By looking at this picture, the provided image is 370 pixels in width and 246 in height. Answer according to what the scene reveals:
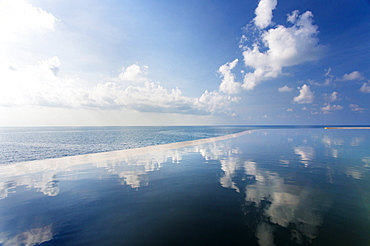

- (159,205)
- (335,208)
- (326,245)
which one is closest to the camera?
(326,245)

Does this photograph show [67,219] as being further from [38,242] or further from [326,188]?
[326,188]

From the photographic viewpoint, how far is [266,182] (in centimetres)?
1027

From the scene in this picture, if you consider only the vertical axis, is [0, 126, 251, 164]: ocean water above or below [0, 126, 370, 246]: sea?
below

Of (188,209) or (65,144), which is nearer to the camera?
(188,209)

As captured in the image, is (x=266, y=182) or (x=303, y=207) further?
(x=266, y=182)

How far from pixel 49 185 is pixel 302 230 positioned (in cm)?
1354

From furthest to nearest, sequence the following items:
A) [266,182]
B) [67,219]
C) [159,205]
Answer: [266,182] → [159,205] → [67,219]

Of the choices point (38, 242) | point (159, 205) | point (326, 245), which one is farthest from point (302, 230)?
point (38, 242)

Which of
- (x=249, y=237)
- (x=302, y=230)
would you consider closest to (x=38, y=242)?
(x=249, y=237)

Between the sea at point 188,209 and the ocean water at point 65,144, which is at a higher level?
the sea at point 188,209

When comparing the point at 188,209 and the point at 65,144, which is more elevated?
the point at 188,209

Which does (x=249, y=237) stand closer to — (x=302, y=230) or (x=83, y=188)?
(x=302, y=230)

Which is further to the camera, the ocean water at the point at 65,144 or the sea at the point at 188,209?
the ocean water at the point at 65,144

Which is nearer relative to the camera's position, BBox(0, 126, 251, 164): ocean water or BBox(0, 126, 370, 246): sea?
BBox(0, 126, 370, 246): sea
